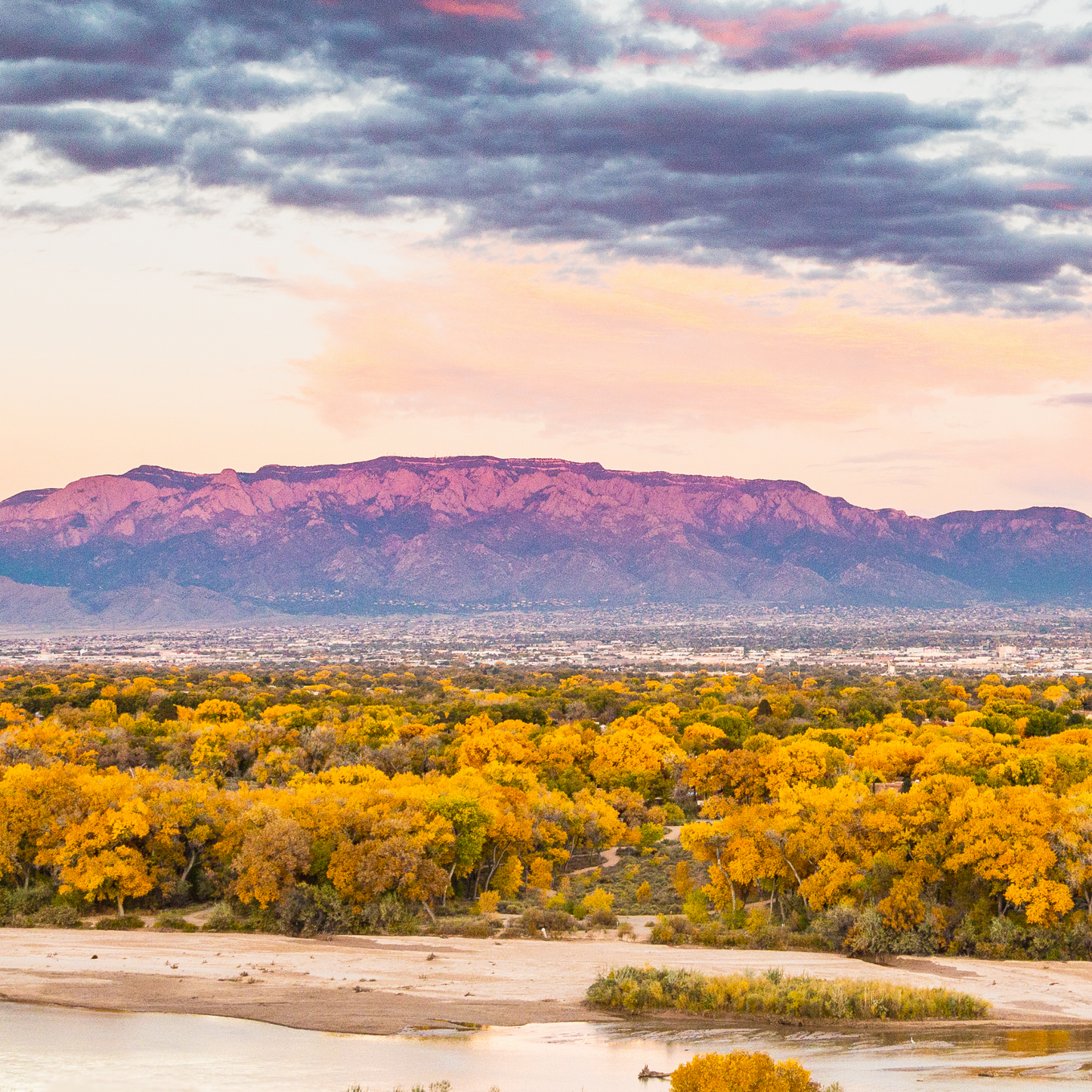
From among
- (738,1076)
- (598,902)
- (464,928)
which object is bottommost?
(464,928)

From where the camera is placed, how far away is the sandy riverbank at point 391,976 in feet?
100

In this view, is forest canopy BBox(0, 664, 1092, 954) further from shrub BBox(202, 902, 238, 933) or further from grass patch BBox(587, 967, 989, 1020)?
grass patch BBox(587, 967, 989, 1020)

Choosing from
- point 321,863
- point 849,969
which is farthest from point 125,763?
point 849,969

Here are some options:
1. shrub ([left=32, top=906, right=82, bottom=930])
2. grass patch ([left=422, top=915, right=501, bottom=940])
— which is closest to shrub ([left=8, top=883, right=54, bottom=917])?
shrub ([left=32, top=906, right=82, bottom=930])

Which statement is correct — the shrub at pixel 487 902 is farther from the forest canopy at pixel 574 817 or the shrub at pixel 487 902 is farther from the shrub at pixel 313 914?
the shrub at pixel 313 914

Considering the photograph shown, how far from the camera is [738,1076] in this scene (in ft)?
70.0

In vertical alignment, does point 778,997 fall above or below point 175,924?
above

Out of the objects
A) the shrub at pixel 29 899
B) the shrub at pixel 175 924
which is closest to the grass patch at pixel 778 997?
the shrub at pixel 175 924

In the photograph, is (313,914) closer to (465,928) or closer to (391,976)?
(465,928)

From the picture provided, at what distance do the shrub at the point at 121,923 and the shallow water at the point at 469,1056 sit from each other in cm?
767

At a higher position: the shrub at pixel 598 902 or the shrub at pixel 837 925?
the shrub at pixel 837 925

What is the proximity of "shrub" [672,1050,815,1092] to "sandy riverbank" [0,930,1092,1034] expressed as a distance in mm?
8900

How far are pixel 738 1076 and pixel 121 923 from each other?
23432 mm

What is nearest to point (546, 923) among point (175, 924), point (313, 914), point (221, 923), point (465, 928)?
point (465, 928)
